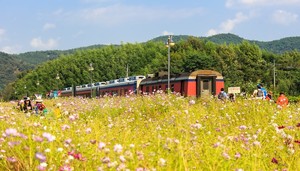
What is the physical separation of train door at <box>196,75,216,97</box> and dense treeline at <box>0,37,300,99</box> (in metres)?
28.1

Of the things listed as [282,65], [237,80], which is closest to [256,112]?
[237,80]

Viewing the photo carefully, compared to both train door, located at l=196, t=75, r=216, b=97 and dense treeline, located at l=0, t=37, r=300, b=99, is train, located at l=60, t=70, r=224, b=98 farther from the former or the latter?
dense treeline, located at l=0, t=37, r=300, b=99

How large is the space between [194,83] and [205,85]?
152cm

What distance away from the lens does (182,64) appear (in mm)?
79188

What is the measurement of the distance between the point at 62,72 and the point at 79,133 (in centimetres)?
9791

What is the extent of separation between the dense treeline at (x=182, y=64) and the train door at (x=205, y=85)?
28.1 m

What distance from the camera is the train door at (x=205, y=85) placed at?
32406 mm

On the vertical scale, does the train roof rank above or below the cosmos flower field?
above

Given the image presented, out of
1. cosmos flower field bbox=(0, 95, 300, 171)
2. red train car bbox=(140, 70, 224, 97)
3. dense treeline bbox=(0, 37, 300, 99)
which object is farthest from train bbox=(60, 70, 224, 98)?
dense treeline bbox=(0, 37, 300, 99)

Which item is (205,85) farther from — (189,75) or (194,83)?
(189,75)

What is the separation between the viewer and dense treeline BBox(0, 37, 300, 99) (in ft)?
246

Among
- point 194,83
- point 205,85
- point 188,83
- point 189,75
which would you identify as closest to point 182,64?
point 205,85

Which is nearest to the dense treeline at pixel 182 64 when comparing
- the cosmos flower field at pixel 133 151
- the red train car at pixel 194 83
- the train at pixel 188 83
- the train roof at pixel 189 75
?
the train at pixel 188 83

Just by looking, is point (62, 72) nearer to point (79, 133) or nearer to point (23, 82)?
point (23, 82)
